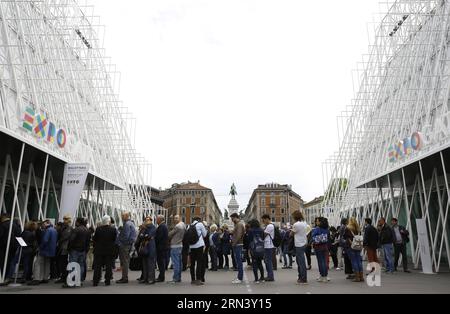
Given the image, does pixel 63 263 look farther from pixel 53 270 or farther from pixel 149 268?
pixel 149 268

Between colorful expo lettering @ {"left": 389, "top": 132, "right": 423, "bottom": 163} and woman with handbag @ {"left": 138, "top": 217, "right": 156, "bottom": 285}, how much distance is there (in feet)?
32.7

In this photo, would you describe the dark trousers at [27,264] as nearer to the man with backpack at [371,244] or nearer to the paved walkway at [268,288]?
the paved walkway at [268,288]

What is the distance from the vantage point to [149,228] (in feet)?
38.4

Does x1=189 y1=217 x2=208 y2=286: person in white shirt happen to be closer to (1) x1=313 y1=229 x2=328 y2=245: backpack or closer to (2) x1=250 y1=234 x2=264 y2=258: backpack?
(2) x1=250 y1=234 x2=264 y2=258: backpack

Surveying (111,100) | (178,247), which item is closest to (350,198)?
(111,100)

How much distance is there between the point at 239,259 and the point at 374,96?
22.7 metres

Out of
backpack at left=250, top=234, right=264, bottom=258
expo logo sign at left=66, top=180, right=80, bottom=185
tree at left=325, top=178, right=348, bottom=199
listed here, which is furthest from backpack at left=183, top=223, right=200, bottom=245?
tree at left=325, top=178, right=348, bottom=199

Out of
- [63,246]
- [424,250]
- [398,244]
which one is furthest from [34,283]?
[424,250]

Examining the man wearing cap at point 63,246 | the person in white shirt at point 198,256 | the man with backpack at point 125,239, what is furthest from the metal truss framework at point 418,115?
the man wearing cap at point 63,246

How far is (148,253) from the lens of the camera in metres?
11.3

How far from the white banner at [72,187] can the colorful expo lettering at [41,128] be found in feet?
4.01

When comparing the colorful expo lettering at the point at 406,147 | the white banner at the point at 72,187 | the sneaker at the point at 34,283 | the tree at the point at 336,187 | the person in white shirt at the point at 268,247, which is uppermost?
Answer: the tree at the point at 336,187

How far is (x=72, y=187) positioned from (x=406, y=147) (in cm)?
1278

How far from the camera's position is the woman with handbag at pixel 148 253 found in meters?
11.3
